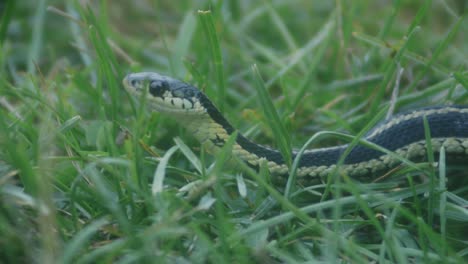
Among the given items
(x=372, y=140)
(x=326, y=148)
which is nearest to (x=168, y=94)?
(x=326, y=148)

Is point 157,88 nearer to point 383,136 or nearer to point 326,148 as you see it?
point 326,148

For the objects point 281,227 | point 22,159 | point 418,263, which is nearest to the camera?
point 22,159

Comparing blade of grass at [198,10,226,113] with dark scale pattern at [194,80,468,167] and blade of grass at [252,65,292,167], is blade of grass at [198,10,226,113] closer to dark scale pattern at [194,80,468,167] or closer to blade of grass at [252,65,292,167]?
dark scale pattern at [194,80,468,167]

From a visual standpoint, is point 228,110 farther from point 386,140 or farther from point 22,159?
point 22,159

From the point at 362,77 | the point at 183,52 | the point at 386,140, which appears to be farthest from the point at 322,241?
the point at 183,52

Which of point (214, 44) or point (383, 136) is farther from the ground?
point (214, 44)

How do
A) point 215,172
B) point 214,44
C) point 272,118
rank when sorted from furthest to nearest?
→ point 214,44 < point 272,118 < point 215,172
